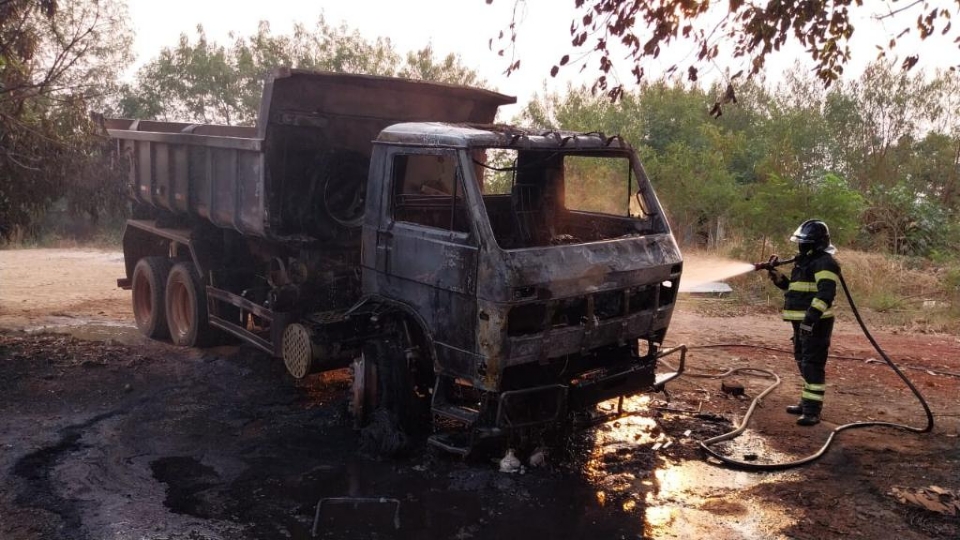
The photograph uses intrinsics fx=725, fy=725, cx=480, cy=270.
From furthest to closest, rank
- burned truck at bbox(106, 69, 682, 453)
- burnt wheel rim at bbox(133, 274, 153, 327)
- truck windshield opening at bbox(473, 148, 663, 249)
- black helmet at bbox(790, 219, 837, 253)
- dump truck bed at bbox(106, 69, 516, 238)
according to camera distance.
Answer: burnt wheel rim at bbox(133, 274, 153, 327) → black helmet at bbox(790, 219, 837, 253) → dump truck bed at bbox(106, 69, 516, 238) → truck windshield opening at bbox(473, 148, 663, 249) → burned truck at bbox(106, 69, 682, 453)

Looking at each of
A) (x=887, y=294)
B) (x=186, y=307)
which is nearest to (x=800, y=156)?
(x=887, y=294)

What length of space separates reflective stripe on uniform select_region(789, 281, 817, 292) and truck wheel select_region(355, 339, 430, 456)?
11.0 feet

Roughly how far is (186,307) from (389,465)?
4.25 metres

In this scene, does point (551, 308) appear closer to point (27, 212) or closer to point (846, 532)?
point (846, 532)

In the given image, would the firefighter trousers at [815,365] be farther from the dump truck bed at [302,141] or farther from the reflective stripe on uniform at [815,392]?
the dump truck bed at [302,141]

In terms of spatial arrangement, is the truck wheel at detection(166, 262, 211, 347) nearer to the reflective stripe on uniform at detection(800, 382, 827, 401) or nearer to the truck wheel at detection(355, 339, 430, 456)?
the truck wheel at detection(355, 339, 430, 456)

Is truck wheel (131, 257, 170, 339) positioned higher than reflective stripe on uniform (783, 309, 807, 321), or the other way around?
reflective stripe on uniform (783, 309, 807, 321)

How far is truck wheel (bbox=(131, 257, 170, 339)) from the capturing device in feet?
27.6

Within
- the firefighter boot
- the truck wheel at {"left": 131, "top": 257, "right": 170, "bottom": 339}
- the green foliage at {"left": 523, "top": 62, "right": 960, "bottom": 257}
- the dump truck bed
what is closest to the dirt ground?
the firefighter boot

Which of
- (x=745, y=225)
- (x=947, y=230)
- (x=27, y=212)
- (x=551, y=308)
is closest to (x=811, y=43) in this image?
(x=551, y=308)

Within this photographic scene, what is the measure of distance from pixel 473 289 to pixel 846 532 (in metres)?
2.61

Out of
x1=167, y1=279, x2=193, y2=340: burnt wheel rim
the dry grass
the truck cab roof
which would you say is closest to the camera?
the truck cab roof

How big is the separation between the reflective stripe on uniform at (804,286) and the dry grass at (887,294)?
186 inches

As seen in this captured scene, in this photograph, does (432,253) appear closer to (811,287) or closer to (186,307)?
(811,287)
